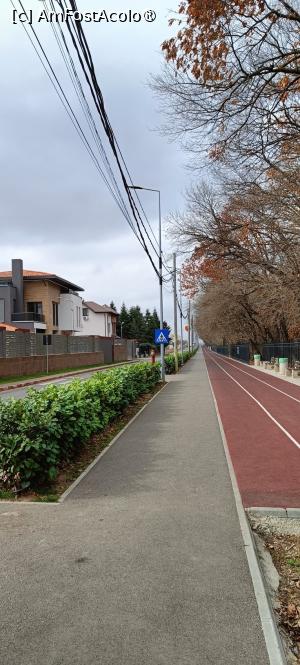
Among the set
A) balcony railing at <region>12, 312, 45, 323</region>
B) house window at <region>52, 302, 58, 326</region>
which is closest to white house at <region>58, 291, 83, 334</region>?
house window at <region>52, 302, 58, 326</region>

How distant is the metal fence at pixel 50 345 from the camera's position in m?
31.1

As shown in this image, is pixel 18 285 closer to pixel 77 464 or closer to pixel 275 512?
pixel 77 464

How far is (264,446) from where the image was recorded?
9.91 metres

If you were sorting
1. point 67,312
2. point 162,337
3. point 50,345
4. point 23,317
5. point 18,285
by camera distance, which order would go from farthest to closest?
1. point 67,312
2. point 18,285
3. point 23,317
4. point 50,345
5. point 162,337

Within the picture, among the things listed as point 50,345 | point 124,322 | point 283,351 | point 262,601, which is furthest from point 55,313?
point 124,322

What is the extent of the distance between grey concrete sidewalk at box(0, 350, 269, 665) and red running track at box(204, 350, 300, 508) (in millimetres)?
459

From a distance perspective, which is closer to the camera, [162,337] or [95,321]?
[162,337]

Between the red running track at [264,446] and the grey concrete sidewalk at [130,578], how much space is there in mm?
459

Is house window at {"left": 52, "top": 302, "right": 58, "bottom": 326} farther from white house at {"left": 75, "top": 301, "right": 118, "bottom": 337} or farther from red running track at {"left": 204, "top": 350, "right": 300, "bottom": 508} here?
red running track at {"left": 204, "top": 350, "right": 300, "bottom": 508}

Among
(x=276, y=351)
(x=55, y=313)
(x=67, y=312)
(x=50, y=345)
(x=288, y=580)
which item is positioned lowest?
(x=288, y=580)

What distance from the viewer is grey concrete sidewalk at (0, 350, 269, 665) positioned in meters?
3.20

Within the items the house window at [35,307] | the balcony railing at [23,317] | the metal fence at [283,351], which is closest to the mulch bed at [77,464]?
the metal fence at [283,351]

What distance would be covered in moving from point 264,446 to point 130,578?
621cm

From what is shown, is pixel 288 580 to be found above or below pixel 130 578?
below
